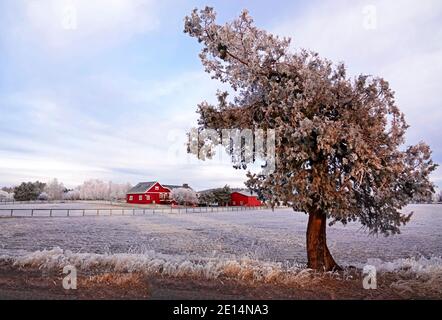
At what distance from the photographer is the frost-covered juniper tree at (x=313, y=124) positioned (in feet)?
33.6

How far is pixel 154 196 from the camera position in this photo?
11362cm

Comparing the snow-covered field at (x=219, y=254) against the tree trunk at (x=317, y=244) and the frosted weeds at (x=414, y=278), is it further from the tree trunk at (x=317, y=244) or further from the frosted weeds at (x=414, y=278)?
the tree trunk at (x=317, y=244)

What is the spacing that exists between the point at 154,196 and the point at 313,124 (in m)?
107

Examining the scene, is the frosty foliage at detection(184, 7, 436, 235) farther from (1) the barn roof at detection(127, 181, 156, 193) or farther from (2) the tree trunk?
(1) the barn roof at detection(127, 181, 156, 193)

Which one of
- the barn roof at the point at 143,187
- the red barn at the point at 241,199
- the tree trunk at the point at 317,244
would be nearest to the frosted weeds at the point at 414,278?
the tree trunk at the point at 317,244

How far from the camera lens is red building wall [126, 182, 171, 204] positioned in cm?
11294

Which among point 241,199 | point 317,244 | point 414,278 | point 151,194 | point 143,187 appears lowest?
point 414,278

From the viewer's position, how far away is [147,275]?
10359 millimetres

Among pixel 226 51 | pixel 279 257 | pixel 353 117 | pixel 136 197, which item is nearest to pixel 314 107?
pixel 353 117

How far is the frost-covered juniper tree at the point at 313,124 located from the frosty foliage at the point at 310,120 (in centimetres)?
3

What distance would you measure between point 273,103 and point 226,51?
81.5 inches

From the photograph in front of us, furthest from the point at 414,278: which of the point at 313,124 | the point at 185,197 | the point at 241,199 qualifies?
the point at 241,199

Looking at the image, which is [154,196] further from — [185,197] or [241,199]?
[241,199]
